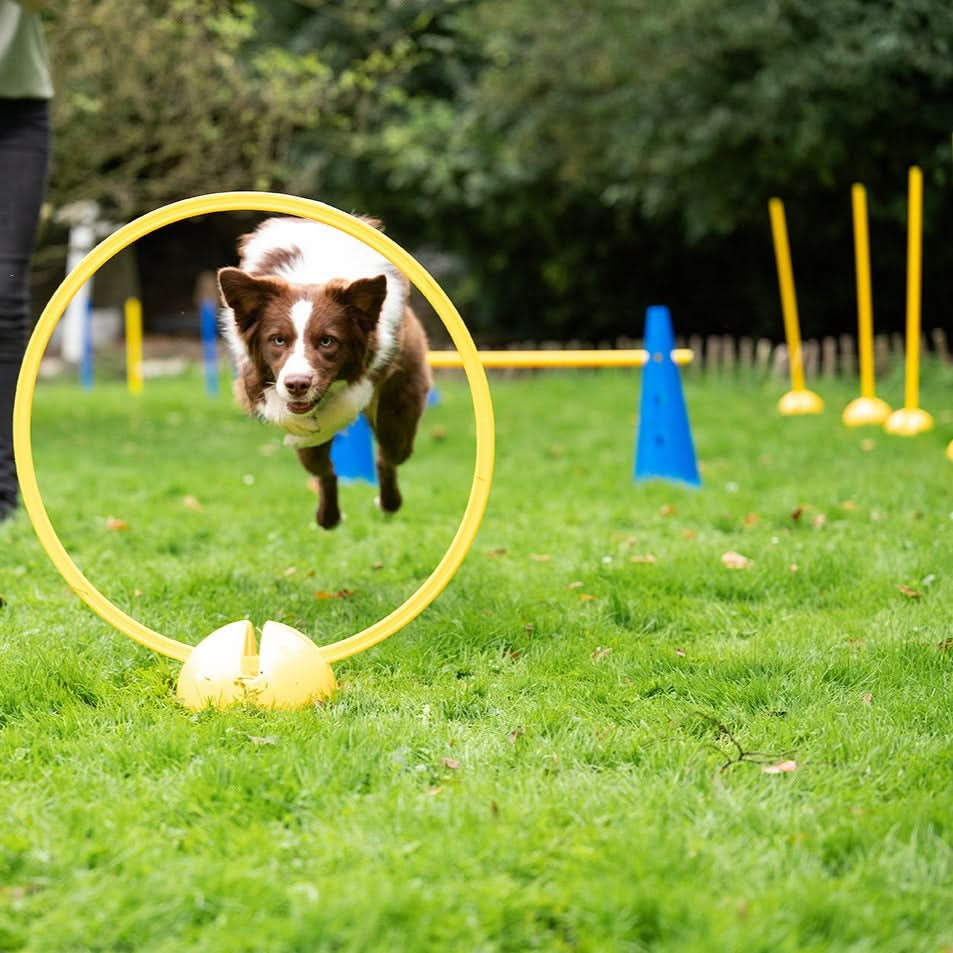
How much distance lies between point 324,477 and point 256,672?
120 centimetres

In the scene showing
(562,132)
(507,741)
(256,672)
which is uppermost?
(562,132)

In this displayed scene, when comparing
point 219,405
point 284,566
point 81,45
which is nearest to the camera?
point 284,566

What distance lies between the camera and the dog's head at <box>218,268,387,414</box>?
3172mm

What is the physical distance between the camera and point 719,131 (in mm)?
12102

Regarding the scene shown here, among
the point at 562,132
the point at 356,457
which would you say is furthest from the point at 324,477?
the point at 562,132

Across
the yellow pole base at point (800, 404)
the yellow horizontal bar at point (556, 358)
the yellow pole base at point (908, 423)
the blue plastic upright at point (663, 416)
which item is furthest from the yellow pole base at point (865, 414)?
the yellow horizontal bar at point (556, 358)

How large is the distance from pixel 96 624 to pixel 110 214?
7.13 m

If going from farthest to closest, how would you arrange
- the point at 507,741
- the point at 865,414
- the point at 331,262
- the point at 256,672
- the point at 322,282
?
the point at 865,414 < the point at 331,262 < the point at 322,282 < the point at 256,672 < the point at 507,741

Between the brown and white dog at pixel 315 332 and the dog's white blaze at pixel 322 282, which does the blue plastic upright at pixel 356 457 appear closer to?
the brown and white dog at pixel 315 332

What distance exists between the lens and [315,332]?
127 inches

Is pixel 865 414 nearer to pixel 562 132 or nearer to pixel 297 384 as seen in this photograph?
pixel 562 132

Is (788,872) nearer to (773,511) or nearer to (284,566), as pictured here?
(284,566)

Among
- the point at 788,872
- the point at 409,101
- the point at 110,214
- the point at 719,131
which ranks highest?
the point at 409,101

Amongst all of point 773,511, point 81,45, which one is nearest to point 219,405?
point 81,45
